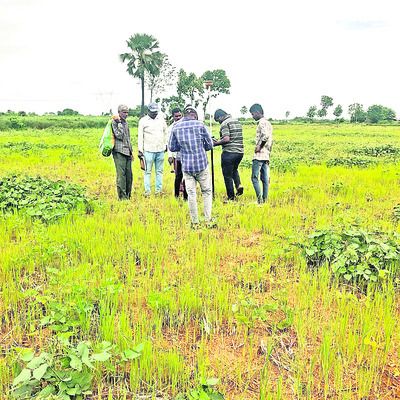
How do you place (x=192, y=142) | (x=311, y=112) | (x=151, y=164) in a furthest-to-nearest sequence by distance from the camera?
1. (x=311, y=112)
2. (x=151, y=164)
3. (x=192, y=142)

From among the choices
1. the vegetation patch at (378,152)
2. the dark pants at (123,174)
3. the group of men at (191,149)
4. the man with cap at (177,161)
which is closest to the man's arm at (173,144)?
the group of men at (191,149)

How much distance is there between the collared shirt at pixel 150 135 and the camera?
739cm

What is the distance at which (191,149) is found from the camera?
537cm

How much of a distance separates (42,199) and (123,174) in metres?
1.76

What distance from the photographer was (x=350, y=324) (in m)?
2.92

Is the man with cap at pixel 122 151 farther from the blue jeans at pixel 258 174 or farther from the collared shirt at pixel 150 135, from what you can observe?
the blue jeans at pixel 258 174

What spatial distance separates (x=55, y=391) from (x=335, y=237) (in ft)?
10.8

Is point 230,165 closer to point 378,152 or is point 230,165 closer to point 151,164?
point 151,164

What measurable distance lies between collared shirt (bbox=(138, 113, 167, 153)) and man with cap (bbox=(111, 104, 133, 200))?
389 mm

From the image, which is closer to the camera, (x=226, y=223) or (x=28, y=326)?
(x=28, y=326)

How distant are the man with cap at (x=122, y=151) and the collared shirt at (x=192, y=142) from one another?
1895 millimetres

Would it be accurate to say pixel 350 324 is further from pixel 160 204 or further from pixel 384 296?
pixel 160 204

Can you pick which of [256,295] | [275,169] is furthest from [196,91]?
[256,295]

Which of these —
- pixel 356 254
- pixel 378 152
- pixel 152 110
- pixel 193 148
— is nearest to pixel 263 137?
pixel 193 148
